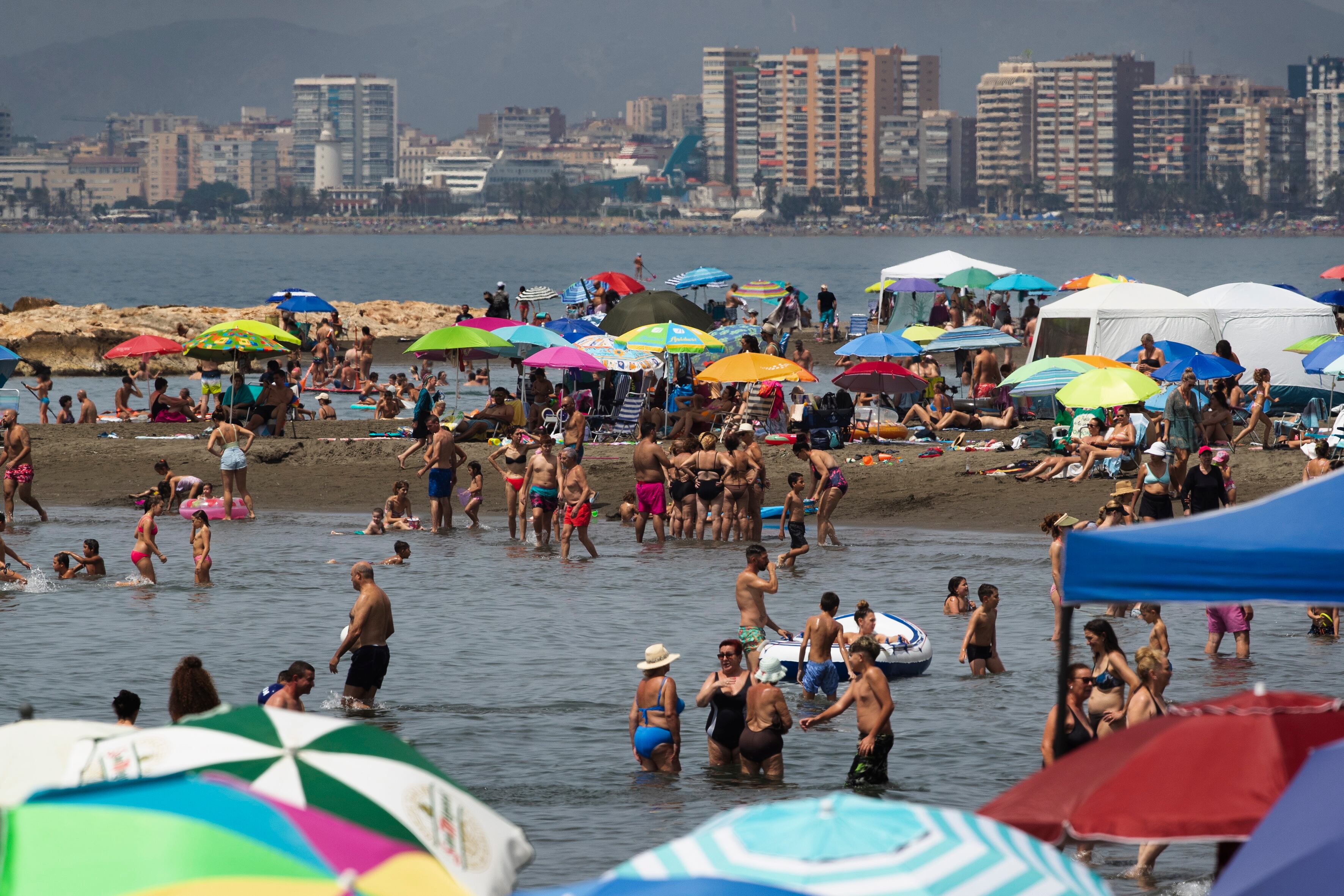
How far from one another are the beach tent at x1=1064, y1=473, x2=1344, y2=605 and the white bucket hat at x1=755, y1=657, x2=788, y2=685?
438cm

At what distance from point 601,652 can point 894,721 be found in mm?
3405

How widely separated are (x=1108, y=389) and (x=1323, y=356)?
13.4 ft

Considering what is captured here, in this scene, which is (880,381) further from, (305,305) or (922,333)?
(305,305)

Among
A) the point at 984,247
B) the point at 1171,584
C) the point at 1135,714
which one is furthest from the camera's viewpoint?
the point at 984,247

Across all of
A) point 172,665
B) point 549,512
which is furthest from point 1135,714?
point 549,512

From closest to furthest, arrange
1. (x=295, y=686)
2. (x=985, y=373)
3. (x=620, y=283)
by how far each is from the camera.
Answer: (x=295, y=686)
(x=985, y=373)
(x=620, y=283)

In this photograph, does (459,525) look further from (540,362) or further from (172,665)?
(172,665)

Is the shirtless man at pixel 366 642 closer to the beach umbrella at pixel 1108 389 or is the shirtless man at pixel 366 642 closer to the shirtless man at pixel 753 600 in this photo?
the shirtless man at pixel 753 600

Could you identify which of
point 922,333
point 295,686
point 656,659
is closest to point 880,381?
point 922,333

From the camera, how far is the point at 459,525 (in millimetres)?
20875

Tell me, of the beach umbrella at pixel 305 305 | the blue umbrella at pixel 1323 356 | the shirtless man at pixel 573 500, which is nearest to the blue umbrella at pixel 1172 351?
the blue umbrella at pixel 1323 356

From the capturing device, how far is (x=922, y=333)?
96.8 ft

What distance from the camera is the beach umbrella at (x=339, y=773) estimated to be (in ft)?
16.6

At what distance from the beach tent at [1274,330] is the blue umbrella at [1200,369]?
13.0 ft
